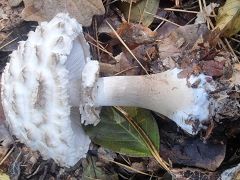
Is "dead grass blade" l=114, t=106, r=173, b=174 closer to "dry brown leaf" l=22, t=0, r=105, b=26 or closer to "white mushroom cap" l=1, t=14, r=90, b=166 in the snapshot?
"white mushroom cap" l=1, t=14, r=90, b=166

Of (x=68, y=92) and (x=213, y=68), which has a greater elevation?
(x=68, y=92)

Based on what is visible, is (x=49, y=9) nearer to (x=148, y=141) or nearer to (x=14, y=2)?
(x=14, y=2)

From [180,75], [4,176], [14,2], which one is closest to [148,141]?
[180,75]

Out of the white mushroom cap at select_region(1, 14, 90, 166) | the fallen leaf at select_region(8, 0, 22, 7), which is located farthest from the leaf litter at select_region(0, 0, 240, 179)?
the white mushroom cap at select_region(1, 14, 90, 166)

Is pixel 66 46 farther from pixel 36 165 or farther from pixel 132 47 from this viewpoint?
pixel 36 165

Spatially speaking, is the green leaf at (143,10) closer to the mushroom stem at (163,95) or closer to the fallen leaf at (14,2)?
the mushroom stem at (163,95)

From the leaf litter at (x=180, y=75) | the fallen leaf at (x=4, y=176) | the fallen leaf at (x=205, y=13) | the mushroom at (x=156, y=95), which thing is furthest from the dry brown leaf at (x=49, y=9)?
the fallen leaf at (x=4, y=176)
